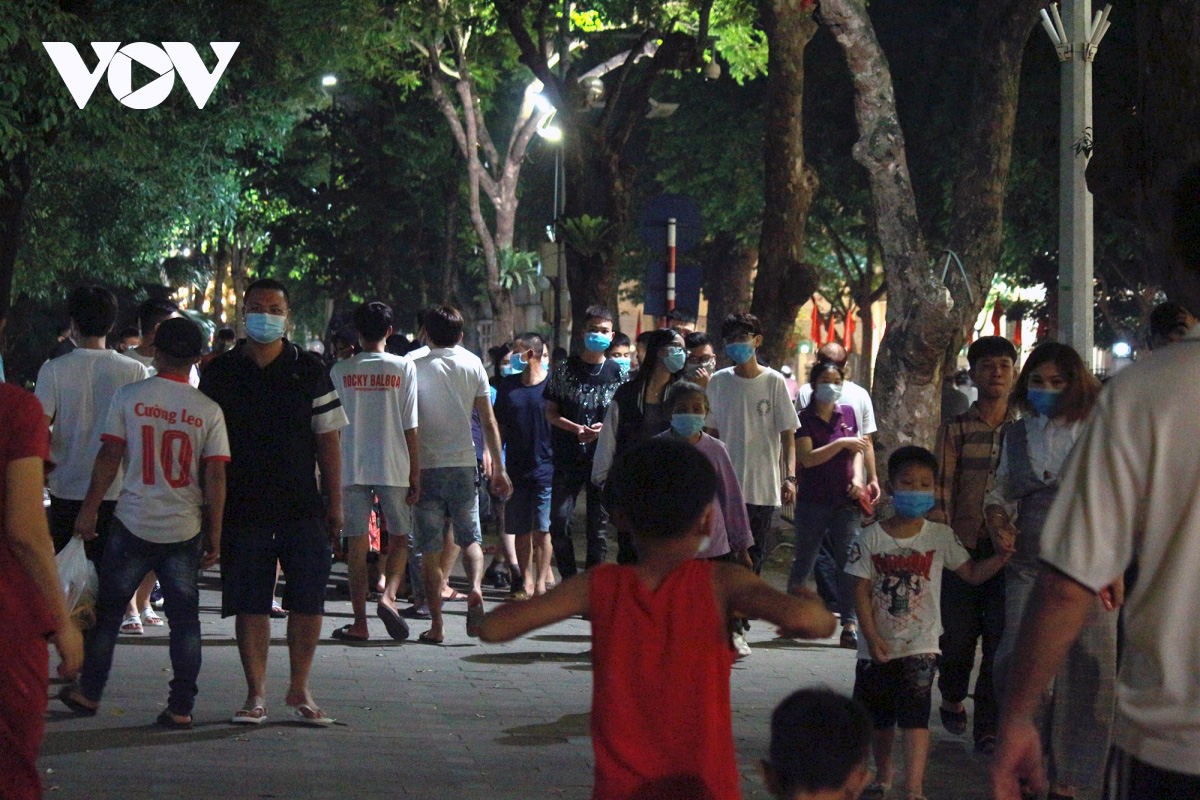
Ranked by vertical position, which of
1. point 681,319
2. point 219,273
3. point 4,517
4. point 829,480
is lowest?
point 829,480

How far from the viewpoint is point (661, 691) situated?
3.32 metres

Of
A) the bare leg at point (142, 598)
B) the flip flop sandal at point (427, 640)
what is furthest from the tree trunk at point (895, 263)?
the bare leg at point (142, 598)

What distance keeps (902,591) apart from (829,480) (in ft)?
13.5

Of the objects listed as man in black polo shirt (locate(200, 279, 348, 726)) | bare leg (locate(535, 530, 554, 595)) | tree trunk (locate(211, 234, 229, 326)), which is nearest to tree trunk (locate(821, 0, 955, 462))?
bare leg (locate(535, 530, 554, 595))

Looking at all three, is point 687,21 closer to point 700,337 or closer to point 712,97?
point 712,97

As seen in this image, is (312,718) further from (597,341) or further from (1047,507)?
(597,341)

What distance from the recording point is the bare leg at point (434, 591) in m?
9.82

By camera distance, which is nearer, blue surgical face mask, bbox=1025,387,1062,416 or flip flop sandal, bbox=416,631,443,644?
blue surgical face mask, bbox=1025,387,1062,416

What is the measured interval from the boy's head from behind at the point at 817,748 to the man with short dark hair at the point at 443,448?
667 cm

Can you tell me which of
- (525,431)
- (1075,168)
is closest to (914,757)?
(525,431)

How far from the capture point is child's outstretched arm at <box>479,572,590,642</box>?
333 cm

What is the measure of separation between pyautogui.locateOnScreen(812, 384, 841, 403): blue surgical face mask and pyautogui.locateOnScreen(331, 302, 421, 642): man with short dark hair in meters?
2.52

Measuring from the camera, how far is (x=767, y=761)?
3.24 metres

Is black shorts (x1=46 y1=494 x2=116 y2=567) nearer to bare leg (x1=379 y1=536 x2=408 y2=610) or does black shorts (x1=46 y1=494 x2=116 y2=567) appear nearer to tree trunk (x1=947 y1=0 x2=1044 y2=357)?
bare leg (x1=379 y1=536 x2=408 y2=610)
